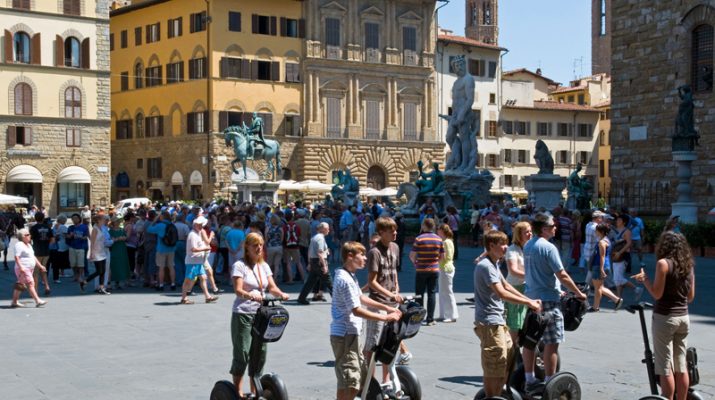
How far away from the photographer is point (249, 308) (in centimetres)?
838

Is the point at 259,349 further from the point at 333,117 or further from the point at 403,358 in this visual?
the point at 333,117

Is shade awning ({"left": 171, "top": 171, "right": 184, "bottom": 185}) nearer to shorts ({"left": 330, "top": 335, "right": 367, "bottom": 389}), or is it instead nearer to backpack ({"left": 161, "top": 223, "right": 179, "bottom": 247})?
backpack ({"left": 161, "top": 223, "right": 179, "bottom": 247})

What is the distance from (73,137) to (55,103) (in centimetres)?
186

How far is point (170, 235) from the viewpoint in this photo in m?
18.7

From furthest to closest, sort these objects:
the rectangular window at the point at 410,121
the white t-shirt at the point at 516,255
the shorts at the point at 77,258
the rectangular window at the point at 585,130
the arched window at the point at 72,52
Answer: the rectangular window at the point at 585,130
the rectangular window at the point at 410,121
the arched window at the point at 72,52
the shorts at the point at 77,258
the white t-shirt at the point at 516,255

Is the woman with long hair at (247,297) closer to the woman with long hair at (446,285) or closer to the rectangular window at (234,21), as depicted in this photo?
the woman with long hair at (446,285)

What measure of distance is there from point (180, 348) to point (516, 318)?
14.9 ft

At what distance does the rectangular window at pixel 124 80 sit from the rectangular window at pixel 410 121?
15.8 metres

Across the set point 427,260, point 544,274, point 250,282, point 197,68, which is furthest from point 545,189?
point 197,68

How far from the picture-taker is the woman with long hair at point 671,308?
7664 millimetres

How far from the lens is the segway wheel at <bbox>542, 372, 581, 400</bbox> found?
824cm

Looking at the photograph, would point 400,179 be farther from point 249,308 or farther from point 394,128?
point 249,308

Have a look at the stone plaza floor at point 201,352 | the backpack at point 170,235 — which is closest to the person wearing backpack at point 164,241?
the backpack at point 170,235

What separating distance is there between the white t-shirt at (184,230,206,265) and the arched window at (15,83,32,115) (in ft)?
123
